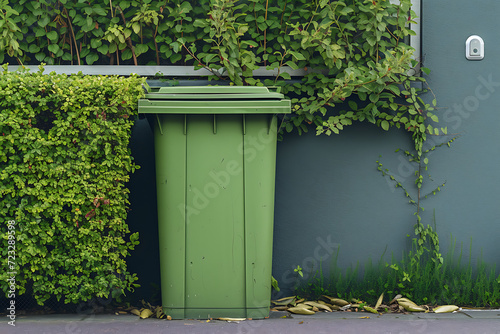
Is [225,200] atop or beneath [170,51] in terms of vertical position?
beneath

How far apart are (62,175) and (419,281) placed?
2709mm

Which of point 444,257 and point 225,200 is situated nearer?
point 225,200

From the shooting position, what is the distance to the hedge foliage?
133 inches

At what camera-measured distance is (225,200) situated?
3.47m

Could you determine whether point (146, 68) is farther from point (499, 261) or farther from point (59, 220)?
point (499, 261)

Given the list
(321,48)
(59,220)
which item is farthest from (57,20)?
(321,48)

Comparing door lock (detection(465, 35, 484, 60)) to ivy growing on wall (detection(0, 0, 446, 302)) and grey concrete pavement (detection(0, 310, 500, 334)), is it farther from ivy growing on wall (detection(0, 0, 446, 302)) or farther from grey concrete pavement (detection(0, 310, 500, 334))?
grey concrete pavement (detection(0, 310, 500, 334))

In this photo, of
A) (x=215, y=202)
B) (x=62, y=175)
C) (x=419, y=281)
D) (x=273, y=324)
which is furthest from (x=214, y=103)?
(x=419, y=281)

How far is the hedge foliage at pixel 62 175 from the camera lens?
11.1 ft

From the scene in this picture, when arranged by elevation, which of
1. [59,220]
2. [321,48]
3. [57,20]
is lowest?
[59,220]

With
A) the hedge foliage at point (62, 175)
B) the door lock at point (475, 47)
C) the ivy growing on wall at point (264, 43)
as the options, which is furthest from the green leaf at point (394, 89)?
the hedge foliage at point (62, 175)

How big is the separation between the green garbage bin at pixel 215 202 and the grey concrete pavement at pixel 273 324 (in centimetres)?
14

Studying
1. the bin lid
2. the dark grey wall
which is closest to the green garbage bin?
the bin lid

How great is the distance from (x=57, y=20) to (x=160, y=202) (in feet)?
6.19
